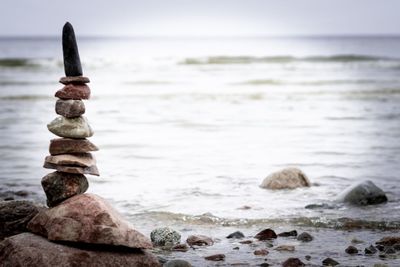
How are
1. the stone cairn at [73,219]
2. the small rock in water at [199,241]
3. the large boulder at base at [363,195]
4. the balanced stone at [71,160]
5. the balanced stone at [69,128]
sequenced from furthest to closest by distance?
1. the large boulder at base at [363,195]
2. the small rock in water at [199,241]
3. the balanced stone at [69,128]
4. the balanced stone at [71,160]
5. the stone cairn at [73,219]

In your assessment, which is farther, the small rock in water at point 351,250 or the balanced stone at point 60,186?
the small rock in water at point 351,250

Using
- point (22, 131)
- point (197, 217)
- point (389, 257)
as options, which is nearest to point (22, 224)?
point (197, 217)

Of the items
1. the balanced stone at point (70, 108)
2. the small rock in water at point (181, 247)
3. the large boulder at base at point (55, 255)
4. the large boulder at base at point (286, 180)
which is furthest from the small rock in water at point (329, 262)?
the large boulder at base at point (286, 180)

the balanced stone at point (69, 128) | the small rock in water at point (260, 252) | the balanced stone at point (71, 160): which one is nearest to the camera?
the balanced stone at point (71, 160)

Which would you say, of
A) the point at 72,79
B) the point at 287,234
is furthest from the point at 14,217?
the point at 287,234

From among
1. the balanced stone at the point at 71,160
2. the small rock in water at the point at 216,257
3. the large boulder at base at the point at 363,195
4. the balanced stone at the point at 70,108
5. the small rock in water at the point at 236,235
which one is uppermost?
the balanced stone at the point at 70,108

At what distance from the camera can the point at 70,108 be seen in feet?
21.2

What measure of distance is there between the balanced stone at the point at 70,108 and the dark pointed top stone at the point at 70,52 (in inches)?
10.4

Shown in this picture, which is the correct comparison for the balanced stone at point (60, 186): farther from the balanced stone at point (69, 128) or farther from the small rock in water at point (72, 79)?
the small rock in water at point (72, 79)

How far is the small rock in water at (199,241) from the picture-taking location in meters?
7.10

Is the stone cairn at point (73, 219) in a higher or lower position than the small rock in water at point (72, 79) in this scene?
lower

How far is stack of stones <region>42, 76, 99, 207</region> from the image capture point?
641 cm

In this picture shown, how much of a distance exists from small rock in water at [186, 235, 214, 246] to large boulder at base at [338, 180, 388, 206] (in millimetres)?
2613

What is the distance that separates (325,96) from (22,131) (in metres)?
14.4
